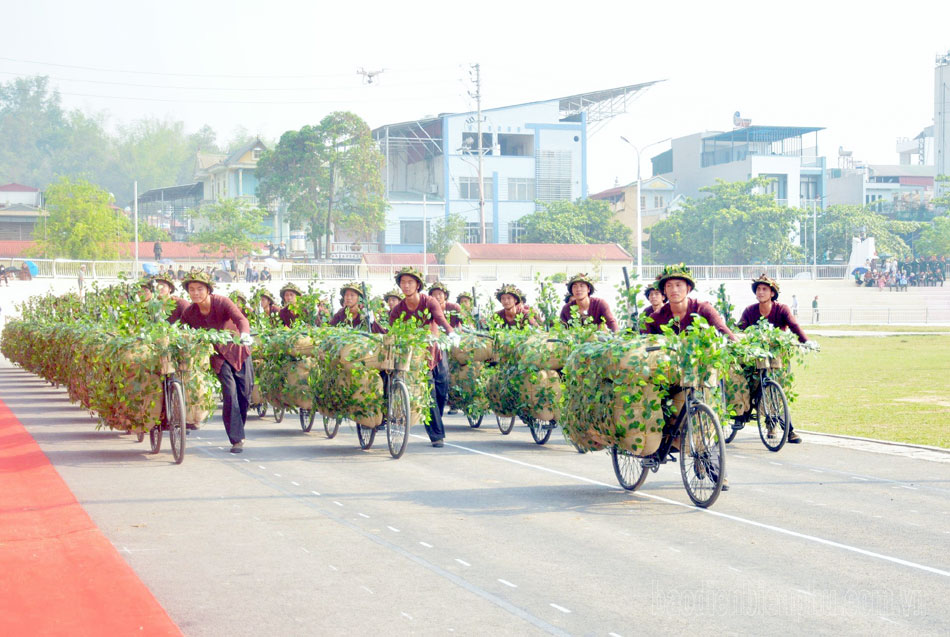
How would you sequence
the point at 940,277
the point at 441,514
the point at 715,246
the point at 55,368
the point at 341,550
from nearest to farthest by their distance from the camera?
1. the point at 341,550
2. the point at 441,514
3. the point at 55,368
4. the point at 940,277
5. the point at 715,246

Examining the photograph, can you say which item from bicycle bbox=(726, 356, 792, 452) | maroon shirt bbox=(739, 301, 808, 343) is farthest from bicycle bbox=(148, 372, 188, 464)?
maroon shirt bbox=(739, 301, 808, 343)

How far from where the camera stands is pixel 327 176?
7744cm

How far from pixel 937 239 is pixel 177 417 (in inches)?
3384

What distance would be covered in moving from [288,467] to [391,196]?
7868 centimetres

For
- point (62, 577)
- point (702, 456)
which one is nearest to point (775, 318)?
point (702, 456)

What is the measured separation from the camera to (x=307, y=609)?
6148mm

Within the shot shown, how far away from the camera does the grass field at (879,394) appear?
1495 cm

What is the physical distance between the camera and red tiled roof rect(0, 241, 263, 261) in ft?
260

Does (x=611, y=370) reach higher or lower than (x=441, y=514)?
higher

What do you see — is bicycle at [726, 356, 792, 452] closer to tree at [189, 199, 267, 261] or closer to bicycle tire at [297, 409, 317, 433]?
bicycle tire at [297, 409, 317, 433]

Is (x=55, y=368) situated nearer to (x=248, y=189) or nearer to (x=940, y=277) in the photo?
(x=940, y=277)

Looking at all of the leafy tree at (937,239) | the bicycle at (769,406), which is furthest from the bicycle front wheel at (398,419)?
the leafy tree at (937,239)

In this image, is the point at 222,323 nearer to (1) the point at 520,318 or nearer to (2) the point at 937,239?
(1) the point at 520,318

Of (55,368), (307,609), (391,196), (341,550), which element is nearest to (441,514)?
(341,550)
